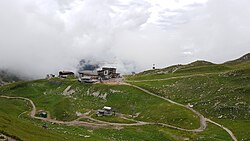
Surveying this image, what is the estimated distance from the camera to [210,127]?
123625 millimetres

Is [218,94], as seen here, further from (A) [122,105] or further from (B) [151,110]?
(A) [122,105]

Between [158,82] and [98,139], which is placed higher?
[158,82]

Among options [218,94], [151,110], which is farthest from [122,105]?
[218,94]

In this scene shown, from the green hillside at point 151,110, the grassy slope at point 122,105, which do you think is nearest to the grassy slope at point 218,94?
the green hillside at point 151,110

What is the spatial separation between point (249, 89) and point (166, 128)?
4160 cm

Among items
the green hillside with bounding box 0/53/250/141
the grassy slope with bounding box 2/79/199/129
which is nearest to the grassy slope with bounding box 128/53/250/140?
the green hillside with bounding box 0/53/250/141

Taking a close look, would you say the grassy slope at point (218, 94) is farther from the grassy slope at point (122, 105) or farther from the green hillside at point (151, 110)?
the grassy slope at point (122, 105)

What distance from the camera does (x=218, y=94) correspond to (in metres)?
153

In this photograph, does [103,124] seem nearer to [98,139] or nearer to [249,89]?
[98,139]

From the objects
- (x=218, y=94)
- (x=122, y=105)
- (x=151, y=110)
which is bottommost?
(x=151, y=110)

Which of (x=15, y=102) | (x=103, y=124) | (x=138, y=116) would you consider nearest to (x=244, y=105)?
(x=138, y=116)

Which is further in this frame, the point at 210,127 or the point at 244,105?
the point at 244,105

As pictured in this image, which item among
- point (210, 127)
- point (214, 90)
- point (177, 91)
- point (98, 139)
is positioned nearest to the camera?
point (98, 139)

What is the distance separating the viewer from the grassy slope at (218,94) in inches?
5084
